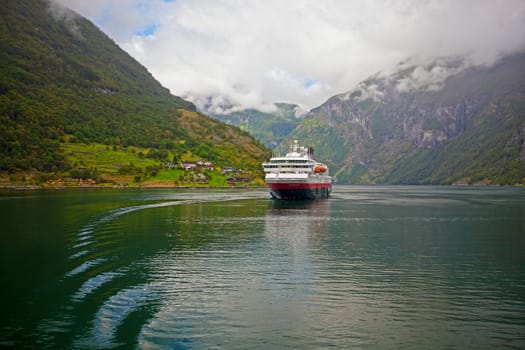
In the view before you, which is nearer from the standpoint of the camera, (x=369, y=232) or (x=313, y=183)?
(x=369, y=232)

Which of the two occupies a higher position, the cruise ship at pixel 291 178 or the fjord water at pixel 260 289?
the cruise ship at pixel 291 178

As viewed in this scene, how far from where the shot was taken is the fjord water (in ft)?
74.7

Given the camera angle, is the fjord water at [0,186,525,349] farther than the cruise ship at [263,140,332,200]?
No

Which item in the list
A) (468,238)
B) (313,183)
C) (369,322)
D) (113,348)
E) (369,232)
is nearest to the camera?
(113,348)

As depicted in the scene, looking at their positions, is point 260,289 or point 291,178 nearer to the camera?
point 260,289

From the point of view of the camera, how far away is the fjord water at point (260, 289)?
22781mm

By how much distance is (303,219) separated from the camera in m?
82.6

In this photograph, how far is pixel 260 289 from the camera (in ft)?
105

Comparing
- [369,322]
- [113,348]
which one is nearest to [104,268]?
[113,348]

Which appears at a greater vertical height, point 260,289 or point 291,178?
point 291,178

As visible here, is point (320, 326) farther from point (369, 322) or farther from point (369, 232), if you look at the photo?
point (369, 232)

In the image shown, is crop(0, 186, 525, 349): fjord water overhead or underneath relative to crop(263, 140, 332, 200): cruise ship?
underneath

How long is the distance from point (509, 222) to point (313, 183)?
241ft

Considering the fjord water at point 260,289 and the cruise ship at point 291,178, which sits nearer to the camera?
the fjord water at point 260,289
